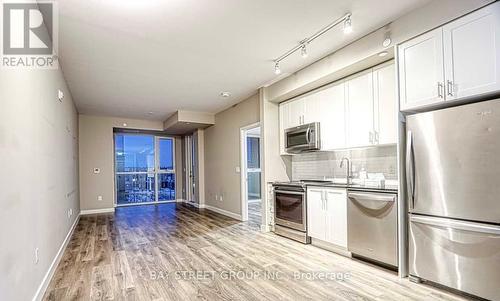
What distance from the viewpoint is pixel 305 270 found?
297 centimetres

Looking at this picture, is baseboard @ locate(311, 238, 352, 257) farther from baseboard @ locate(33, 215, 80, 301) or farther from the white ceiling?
baseboard @ locate(33, 215, 80, 301)

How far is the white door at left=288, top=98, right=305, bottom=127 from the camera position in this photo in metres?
4.36

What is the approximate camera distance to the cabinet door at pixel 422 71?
7.89 feet

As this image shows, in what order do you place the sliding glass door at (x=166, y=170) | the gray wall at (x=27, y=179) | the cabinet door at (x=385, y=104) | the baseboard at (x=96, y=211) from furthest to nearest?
the sliding glass door at (x=166, y=170) → the baseboard at (x=96, y=211) → the cabinet door at (x=385, y=104) → the gray wall at (x=27, y=179)

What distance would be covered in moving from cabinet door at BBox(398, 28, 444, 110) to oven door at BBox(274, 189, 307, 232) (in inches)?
78.1

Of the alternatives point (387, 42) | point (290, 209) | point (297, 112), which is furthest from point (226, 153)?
point (387, 42)

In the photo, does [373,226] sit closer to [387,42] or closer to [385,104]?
[385,104]

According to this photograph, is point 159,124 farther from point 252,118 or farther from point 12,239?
point 12,239

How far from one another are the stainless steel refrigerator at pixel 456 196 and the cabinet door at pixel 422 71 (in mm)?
171

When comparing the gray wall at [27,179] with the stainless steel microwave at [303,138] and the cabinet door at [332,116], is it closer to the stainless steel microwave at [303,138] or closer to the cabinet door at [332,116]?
the stainless steel microwave at [303,138]

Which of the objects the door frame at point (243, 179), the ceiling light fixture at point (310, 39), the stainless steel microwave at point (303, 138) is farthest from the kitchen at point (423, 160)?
the door frame at point (243, 179)

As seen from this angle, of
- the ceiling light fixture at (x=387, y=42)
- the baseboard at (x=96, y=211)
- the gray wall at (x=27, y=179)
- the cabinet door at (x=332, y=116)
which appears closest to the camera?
the gray wall at (x=27, y=179)

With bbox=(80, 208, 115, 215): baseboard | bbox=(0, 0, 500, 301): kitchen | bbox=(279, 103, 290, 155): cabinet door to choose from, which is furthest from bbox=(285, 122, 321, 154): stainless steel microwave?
bbox=(80, 208, 115, 215): baseboard

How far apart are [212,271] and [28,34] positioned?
9.38 feet
